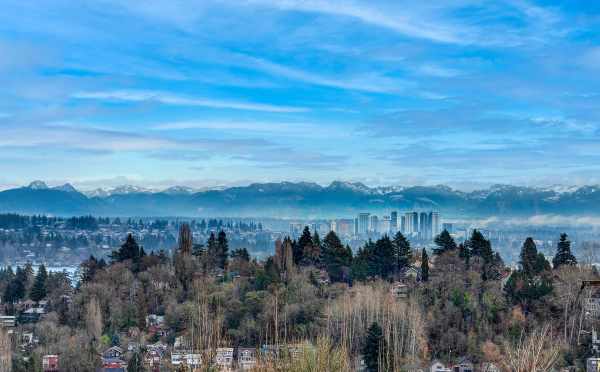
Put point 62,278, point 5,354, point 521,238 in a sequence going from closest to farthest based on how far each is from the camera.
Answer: point 5,354
point 62,278
point 521,238

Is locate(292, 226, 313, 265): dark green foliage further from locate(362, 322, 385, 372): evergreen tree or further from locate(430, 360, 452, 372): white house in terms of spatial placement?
locate(362, 322, 385, 372): evergreen tree

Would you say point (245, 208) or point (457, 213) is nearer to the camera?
point (457, 213)

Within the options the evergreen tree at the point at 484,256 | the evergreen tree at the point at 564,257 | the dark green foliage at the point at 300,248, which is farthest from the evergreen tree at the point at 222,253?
the evergreen tree at the point at 564,257

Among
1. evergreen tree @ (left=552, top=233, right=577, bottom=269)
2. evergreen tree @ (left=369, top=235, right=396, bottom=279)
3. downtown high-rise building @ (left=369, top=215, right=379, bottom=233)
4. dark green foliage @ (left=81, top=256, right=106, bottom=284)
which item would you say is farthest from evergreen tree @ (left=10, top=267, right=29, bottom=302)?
downtown high-rise building @ (left=369, top=215, right=379, bottom=233)

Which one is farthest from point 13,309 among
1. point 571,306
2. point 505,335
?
point 571,306

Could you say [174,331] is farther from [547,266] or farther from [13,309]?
[547,266]

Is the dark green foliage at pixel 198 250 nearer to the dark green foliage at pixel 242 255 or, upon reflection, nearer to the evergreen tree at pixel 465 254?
the dark green foliage at pixel 242 255

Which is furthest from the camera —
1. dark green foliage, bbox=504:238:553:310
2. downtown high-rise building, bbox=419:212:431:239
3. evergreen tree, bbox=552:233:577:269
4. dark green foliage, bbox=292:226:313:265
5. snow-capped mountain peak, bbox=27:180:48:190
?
snow-capped mountain peak, bbox=27:180:48:190
